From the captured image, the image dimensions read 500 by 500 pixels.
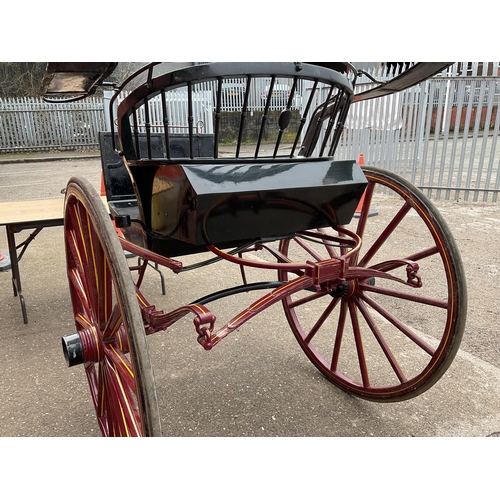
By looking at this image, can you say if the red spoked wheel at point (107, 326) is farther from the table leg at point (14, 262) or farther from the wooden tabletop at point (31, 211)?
the table leg at point (14, 262)

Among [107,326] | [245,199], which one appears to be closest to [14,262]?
[107,326]

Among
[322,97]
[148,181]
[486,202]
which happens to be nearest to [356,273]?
[148,181]

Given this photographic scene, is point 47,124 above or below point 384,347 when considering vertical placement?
below

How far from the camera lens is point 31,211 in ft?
9.91

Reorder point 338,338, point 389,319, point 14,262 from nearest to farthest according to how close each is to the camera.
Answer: point 389,319 < point 338,338 < point 14,262

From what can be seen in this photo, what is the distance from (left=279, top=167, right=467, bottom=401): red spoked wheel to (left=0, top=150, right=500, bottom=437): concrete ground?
0.15 meters

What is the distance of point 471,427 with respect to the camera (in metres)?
1.93

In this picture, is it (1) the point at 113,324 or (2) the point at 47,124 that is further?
(2) the point at 47,124

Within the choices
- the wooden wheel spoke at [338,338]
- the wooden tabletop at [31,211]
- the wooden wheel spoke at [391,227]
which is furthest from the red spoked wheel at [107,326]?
the wooden wheel spoke at [391,227]

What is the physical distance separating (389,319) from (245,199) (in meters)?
1.02

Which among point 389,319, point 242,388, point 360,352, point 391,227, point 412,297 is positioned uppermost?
point 391,227

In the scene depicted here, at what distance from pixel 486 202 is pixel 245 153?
223 inches

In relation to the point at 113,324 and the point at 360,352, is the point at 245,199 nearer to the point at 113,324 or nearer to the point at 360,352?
the point at 113,324

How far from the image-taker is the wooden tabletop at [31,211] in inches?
109
